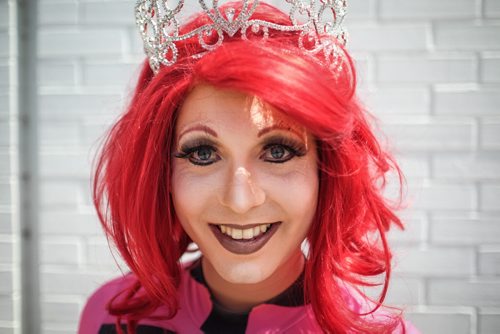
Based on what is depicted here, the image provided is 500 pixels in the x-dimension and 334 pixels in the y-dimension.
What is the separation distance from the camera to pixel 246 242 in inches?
30.7

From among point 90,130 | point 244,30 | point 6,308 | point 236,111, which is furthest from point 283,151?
point 6,308

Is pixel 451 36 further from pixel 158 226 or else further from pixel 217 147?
pixel 158 226

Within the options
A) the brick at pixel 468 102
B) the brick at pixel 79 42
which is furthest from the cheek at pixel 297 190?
the brick at pixel 79 42

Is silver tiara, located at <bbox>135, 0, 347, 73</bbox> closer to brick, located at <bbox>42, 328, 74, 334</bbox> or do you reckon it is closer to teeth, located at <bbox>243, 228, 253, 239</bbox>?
teeth, located at <bbox>243, 228, 253, 239</bbox>

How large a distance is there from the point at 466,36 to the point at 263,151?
36.1 inches

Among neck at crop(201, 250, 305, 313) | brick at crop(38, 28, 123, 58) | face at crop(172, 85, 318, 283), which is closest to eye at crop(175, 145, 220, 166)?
face at crop(172, 85, 318, 283)

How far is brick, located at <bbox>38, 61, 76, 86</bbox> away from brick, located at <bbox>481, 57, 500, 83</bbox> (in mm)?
1336

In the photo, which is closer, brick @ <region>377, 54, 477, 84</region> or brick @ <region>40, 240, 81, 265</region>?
brick @ <region>377, 54, 477, 84</region>

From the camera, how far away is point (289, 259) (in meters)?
0.90

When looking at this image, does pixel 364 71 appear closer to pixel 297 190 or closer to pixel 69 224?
pixel 297 190

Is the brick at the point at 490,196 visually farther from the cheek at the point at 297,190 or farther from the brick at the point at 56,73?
the brick at the point at 56,73

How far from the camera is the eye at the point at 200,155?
78 centimetres

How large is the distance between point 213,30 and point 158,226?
0.43m

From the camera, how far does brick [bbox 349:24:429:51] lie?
52.0 inches
